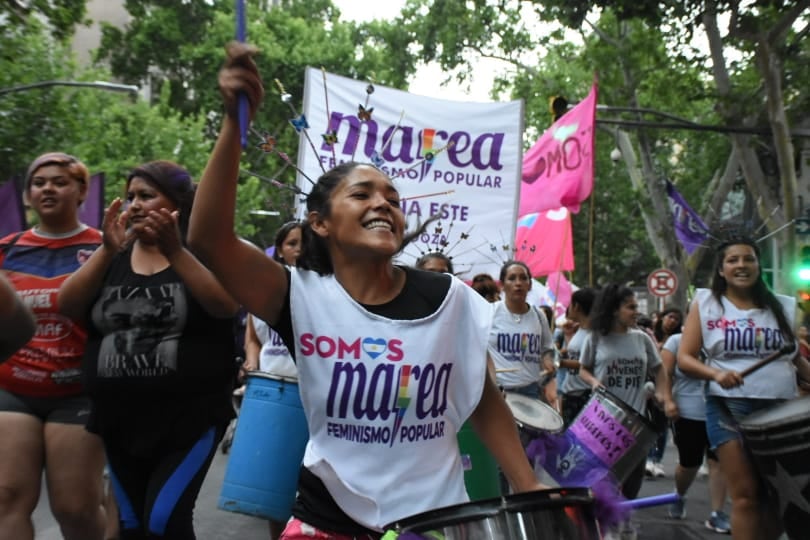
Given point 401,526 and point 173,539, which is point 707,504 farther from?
point 401,526

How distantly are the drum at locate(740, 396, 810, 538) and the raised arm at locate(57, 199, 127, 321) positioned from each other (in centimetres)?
281

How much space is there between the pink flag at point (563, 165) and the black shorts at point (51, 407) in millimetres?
7482

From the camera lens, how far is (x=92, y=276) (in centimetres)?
388

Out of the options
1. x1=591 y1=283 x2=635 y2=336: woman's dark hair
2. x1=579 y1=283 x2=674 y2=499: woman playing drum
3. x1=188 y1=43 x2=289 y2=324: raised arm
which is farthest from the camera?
x1=591 y1=283 x2=635 y2=336: woman's dark hair

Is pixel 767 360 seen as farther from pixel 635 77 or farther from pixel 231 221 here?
pixel 635 77

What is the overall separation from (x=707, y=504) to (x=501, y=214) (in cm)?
299

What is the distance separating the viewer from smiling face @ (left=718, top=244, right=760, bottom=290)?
564 centimetres

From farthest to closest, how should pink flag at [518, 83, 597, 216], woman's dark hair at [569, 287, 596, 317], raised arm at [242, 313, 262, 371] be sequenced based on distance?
1. pink flag at [518, 83, 597, 216]
2. woman's dark hair at [569, 287, 596, 317]
3. raised arm at [242, 313, 262, 371]

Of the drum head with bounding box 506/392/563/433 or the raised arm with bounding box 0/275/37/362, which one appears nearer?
the raised arm with bounding box 0/275/37/362

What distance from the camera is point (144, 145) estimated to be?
3122 centimetres

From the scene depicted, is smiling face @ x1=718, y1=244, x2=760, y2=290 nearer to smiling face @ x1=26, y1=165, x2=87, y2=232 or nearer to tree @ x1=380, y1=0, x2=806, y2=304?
smiling face @ x1=26, y1=165, x2=87, y2=232

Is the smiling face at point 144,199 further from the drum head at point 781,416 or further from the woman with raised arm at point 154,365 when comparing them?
the drum head at point 781,416

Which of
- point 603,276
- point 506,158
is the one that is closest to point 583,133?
point 506,158

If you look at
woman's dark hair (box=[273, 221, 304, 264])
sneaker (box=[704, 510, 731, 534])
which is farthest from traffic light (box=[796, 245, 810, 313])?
woman's dark hair (box=[273, 221, 304, 264])
